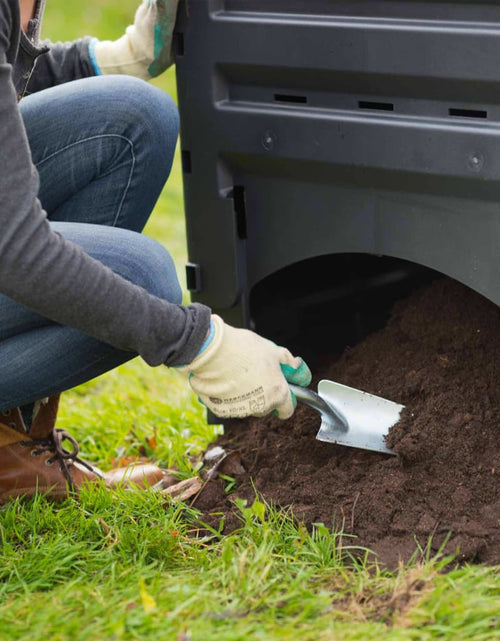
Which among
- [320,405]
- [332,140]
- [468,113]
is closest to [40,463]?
[320,405]

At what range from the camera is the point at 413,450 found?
2.00 metres

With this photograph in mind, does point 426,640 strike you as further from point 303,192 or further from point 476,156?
point 303,192

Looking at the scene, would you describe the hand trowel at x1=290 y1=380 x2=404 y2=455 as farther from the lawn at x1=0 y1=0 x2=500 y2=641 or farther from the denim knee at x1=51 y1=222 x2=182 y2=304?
the denim knee at x1=51 y1=222 x2=182 y2=304

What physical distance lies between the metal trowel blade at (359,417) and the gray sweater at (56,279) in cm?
43

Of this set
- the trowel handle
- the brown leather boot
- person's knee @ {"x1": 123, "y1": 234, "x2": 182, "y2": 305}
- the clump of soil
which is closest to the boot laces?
the brown leather boot

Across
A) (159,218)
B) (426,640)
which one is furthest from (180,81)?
(159,218)

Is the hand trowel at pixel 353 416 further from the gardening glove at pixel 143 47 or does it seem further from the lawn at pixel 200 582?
the gardening glove at pixel 143 47

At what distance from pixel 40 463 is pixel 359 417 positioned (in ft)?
2.36

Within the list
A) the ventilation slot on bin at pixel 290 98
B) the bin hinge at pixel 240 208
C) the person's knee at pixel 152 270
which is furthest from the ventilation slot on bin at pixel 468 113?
the person's knee at pixel 152 270

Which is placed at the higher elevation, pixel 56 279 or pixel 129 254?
pixel 56 279

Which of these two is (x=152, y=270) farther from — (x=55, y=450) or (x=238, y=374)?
(x=55, y=450)

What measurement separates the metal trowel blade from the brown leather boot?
43 cm

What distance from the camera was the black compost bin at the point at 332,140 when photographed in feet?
5.96

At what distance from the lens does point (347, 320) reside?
2.60 m
